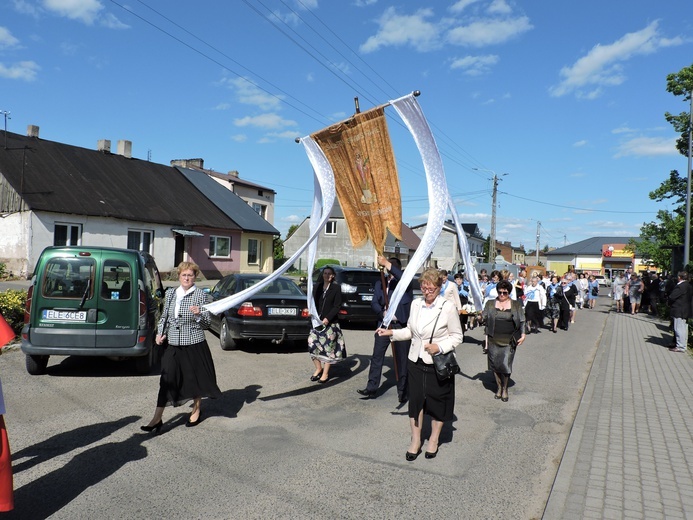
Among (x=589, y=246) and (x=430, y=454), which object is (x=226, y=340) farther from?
(x=589, y=246)

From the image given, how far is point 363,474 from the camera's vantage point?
15.1 feet

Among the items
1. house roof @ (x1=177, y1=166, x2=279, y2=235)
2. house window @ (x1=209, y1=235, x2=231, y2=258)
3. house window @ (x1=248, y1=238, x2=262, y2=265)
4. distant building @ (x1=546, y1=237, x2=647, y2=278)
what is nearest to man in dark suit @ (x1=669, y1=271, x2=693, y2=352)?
house window @ (x1=209, y1=235, x2=231, y2=258)

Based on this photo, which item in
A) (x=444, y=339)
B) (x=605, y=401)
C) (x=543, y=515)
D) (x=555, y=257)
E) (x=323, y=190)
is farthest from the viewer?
(x=555, y=257)

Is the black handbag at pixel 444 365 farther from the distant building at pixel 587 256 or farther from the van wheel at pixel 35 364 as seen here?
the distant building at pixel 587 256

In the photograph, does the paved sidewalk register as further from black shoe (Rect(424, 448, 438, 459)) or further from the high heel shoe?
the high heel shoe

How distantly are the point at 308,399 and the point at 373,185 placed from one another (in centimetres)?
281

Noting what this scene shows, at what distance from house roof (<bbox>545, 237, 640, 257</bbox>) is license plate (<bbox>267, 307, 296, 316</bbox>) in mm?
93845

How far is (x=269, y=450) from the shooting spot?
507 centimetres

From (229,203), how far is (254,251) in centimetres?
355

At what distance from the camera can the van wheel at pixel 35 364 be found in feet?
24.8

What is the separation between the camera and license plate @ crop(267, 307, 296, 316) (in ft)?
32.6

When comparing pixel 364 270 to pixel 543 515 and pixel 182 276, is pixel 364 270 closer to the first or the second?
pixel 182 276

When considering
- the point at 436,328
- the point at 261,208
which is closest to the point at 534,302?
the point at 436,328

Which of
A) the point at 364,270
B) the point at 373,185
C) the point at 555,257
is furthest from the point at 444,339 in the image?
the point at 555,257
